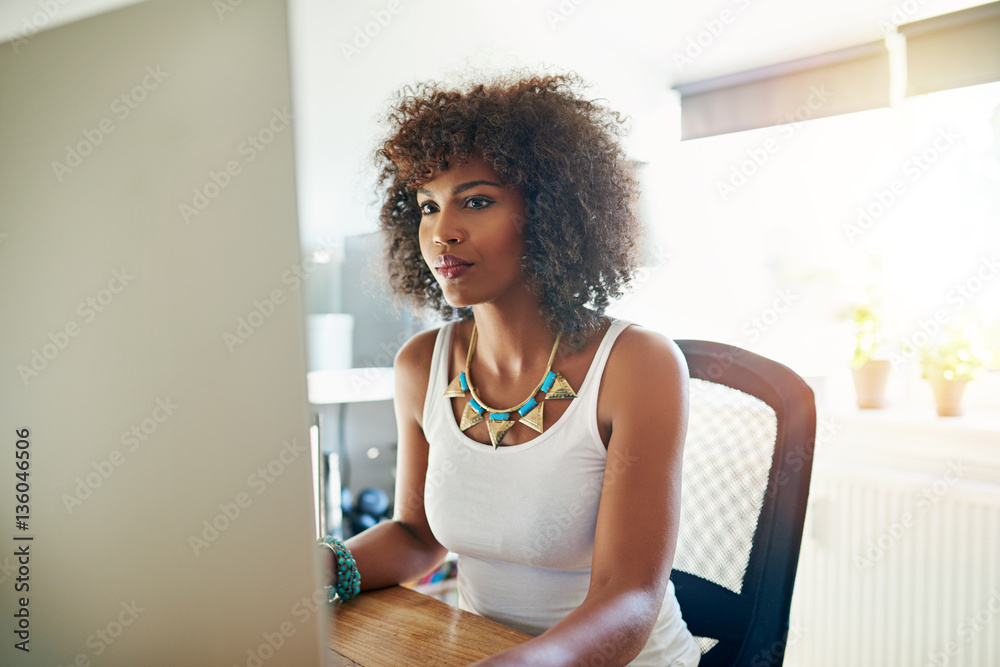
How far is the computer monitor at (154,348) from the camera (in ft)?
1.00

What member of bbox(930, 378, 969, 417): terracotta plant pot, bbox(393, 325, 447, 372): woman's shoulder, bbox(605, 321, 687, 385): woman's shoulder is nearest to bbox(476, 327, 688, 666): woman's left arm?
bbox(605, 321, 687, 385): woman's shoulder

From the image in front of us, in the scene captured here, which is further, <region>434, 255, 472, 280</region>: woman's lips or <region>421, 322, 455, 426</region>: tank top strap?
<region>421, 322, 455, 426</region>: tank top strap

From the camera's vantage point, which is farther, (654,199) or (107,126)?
(654,199)

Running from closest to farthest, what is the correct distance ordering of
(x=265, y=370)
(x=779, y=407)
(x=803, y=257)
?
(x=265, y=370) → (x=779, y=407) → (x=803, y=257)

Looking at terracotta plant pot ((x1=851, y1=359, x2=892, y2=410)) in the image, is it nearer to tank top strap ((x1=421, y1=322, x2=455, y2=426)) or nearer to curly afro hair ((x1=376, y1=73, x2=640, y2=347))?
curly afro hair ((x1=376, y1=73, x2=640, y2=347))

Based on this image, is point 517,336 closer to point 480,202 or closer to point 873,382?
point 480,202

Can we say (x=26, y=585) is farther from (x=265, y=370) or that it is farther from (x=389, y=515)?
(x=389, y=515)

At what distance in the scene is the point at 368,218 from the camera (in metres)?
2.00

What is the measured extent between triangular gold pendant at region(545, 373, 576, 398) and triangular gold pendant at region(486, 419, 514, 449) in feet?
0.21

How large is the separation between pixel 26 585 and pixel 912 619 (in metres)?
2.14

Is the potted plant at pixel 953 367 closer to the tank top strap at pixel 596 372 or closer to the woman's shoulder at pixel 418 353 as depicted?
the tank top strap at pixel 596 372

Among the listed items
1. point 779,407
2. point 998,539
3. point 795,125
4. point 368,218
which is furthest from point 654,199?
point 779,407

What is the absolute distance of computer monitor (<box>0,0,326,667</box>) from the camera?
30 centimetres

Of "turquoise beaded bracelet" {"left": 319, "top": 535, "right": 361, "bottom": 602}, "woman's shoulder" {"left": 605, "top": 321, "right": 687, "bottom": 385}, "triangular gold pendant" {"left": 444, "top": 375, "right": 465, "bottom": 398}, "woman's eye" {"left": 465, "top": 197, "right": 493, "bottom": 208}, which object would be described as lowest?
"turquoise beaded bracelet" {"left": 319, "top": 535, "right": 361, "bottom": 602}
